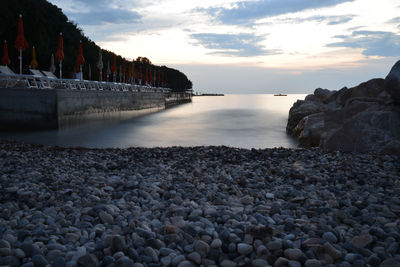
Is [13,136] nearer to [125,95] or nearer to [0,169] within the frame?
[0,169]

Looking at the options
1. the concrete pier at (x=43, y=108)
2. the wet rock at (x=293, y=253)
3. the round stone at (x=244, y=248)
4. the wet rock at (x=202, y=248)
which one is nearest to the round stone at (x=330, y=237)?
the wet rock at (x=293, y=253)

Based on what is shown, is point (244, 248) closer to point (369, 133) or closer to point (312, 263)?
point (312, 263)

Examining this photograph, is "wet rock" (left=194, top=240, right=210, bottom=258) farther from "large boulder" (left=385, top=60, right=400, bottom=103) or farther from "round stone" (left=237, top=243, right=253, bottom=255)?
"large boulder" (left=385, top=60, right=400, bottom=103)

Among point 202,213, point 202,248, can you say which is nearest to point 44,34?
point 202,213

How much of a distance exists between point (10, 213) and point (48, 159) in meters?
3.73

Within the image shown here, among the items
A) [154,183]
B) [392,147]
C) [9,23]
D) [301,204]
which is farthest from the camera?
[9,23]

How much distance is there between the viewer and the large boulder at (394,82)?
8242mm

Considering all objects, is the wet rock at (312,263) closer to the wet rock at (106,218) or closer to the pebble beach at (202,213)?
the pebble beach at (202,213)

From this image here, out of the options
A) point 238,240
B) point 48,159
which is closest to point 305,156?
point 238,240

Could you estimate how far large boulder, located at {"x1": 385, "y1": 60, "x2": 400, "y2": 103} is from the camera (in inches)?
324

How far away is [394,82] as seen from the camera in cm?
831

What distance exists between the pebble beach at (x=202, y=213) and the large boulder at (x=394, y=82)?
7.28 ft

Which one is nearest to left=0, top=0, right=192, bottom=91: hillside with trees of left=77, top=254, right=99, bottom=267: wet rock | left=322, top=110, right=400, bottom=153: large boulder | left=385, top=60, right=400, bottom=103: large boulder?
left=322, top=110, right=400, bottom=153: large boulder

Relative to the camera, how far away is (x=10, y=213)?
399 centimetres
